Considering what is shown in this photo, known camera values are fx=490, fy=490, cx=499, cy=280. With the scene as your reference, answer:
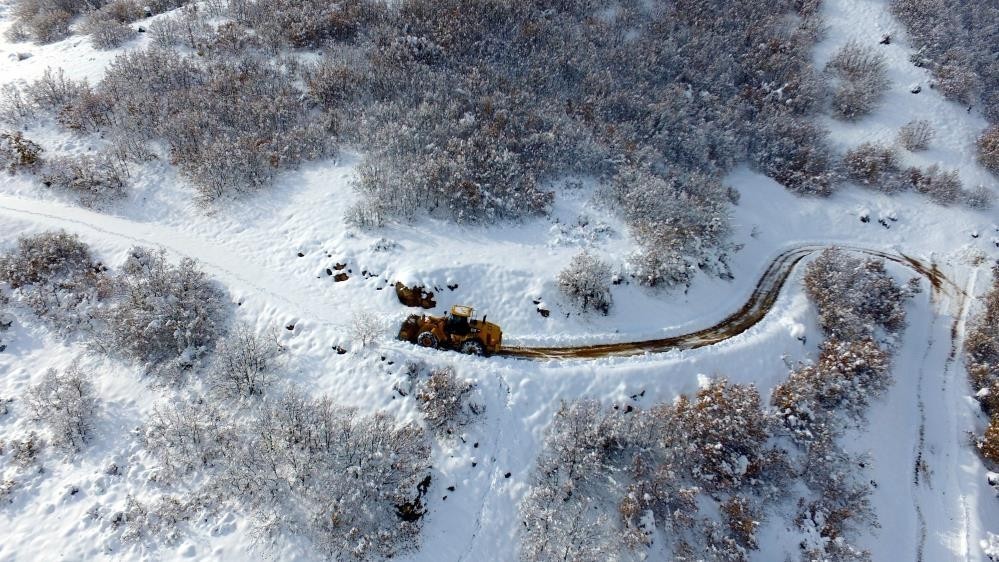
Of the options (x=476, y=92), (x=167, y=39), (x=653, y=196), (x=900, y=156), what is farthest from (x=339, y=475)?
(x=900, y=156)

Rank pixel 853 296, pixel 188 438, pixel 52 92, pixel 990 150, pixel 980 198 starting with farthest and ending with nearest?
pixel 990 150
pixel 980 198
pixel 52 92
pixel 853 296
pixel 188 438

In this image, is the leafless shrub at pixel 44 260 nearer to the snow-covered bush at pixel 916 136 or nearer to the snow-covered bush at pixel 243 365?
the snow-covered bush at pixel 243 365

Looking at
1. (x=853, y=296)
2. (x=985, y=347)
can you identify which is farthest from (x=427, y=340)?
(x=985, y=347)

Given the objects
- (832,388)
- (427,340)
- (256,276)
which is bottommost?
(256,276)

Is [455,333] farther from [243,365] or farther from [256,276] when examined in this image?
[256,276]

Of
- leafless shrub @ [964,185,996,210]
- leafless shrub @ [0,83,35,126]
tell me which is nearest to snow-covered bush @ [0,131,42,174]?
leafless shrub @ [0,83,35,126]

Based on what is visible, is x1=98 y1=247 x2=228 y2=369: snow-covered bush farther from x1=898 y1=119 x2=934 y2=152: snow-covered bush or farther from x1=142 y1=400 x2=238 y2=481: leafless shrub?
x1=898 y1=119 x2=934 y2=152: snow-covered bush

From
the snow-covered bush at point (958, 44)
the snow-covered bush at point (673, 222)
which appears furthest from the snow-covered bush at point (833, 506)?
the snow-covered bush at point (958, 44)
